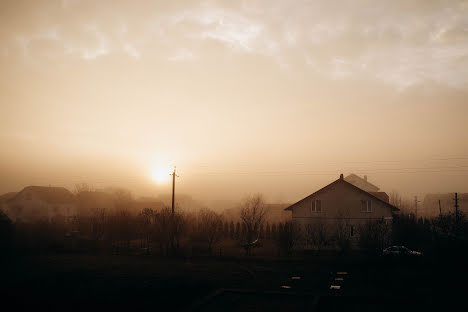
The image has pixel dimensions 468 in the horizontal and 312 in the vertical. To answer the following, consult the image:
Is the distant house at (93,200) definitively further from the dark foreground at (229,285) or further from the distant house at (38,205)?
the dark foreground at (229,285)

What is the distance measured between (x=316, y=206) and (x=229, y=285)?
871 inches

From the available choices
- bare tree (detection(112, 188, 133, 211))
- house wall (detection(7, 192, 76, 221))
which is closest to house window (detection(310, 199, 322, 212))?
bare tree (detection(112, 188, 133, 211))

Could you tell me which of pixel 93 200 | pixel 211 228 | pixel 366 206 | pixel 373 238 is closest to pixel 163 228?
pixel 211 228

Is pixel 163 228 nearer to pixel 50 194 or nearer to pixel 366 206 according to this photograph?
pixel 366 206

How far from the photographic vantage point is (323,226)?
114 feet

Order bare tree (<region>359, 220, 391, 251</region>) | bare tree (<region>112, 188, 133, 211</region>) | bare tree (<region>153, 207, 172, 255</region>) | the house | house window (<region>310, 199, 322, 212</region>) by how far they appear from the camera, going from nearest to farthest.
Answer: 1. bare tree (<region>359, 220, 391, 251</region>)
2. bare tree (<region>153, 207, 172, 255</region>)
3. the house
4. house window (<region>310, 199, 322, 212</region>)
5. bare tree (<region>112, 188, 133, 211</region>)

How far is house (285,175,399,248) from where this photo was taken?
35.1m

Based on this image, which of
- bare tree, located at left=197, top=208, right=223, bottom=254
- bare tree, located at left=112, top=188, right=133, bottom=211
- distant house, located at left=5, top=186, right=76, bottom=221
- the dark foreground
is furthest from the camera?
bare tree, located at left=112, top=188, right=133, bottom=211

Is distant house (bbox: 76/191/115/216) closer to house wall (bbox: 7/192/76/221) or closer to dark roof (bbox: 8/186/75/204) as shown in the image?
dark roof (bbox: 8/186/75/204)

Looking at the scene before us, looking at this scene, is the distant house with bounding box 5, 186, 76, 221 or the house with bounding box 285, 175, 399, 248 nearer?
the house with bounding box 285, 175, 399, 248

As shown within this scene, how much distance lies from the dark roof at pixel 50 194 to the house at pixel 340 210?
54463 millimetres

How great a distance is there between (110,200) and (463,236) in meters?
86.9

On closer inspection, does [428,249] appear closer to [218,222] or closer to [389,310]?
[389,310]

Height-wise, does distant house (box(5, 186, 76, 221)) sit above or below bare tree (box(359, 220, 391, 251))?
above
